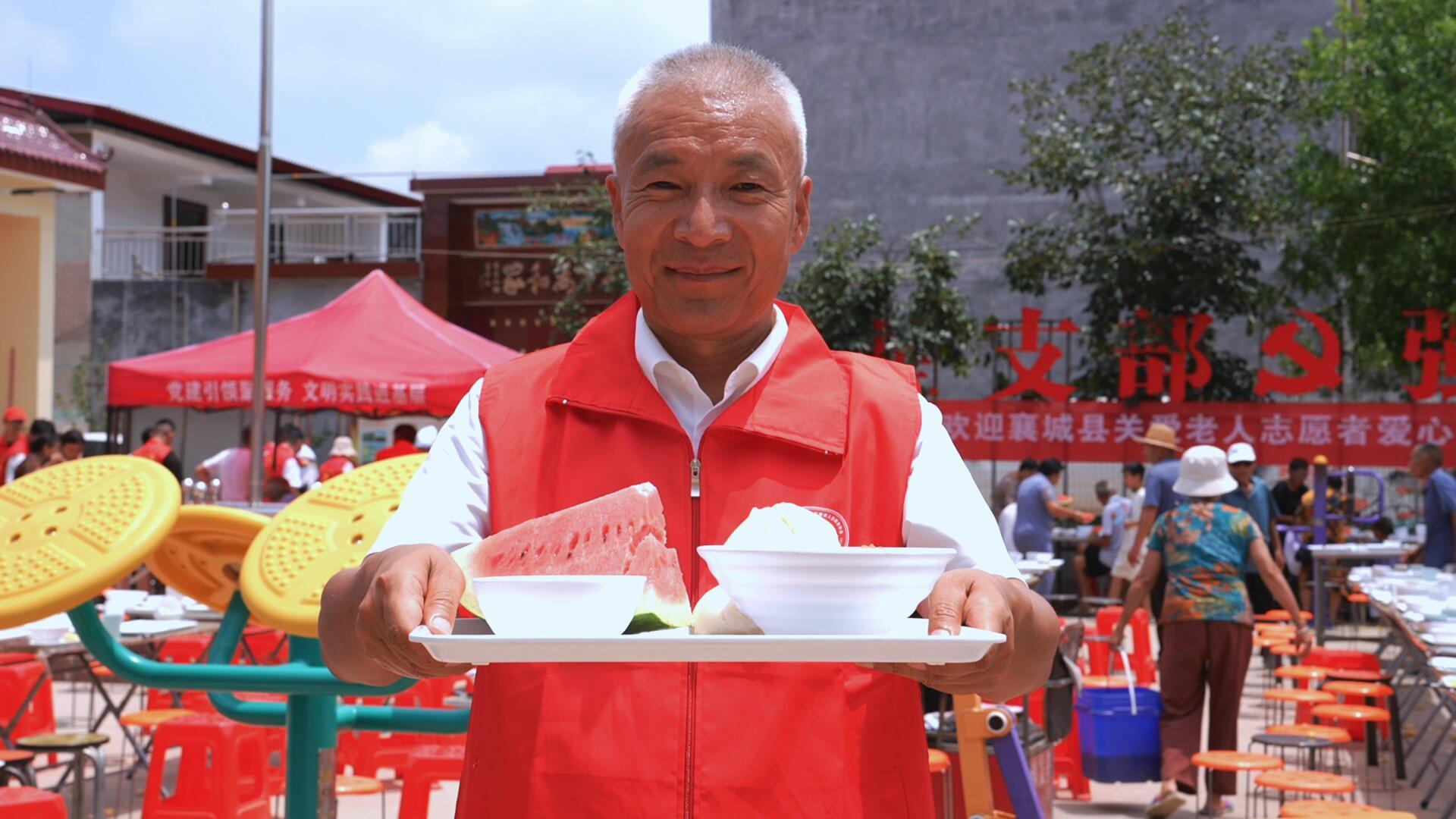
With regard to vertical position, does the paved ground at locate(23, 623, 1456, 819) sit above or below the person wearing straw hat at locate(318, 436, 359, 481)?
below

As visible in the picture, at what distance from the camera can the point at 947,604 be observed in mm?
1591

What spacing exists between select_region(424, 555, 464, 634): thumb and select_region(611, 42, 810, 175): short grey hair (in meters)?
0.61

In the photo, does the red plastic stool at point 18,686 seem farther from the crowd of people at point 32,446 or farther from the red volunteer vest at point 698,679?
the red volunteer vest at point 698,679

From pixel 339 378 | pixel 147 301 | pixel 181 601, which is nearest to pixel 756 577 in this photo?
pixel 181 601

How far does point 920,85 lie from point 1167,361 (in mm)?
9129

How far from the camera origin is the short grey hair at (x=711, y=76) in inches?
76.5

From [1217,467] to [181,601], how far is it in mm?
5249

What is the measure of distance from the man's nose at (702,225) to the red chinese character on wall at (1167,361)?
Answer: 15880mm

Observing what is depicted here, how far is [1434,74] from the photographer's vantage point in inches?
811

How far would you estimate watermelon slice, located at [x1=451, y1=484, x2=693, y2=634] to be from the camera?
5.56 ft

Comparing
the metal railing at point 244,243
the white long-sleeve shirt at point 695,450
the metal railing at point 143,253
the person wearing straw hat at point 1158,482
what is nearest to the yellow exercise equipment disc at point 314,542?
the white long-sleeve shirt at point 695,450

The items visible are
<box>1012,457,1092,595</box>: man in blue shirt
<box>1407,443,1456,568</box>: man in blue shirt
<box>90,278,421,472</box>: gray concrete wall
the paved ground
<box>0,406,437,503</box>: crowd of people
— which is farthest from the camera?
<box>90,278,421,472</box>: gray concrete wall

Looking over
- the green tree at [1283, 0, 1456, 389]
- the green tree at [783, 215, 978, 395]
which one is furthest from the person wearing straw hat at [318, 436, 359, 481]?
the green tree at [1283, 0, 1456, 389]

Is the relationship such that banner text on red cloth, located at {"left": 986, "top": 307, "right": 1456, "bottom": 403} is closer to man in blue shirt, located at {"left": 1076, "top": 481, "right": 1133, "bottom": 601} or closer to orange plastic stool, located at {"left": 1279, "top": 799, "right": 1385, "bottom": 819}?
man in blue shirt, located at {"left": 1076, "top": 481, "right": 1133, "bottom": 601}
